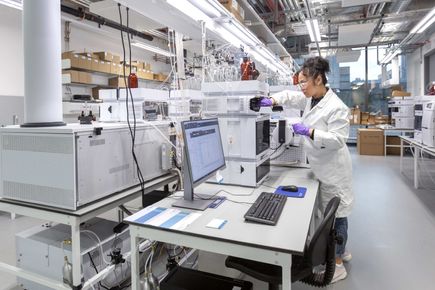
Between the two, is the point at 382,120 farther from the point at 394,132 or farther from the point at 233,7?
the point at 233,7

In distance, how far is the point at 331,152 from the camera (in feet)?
6.85

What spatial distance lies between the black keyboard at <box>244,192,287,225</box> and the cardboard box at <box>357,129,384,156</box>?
7.06 metres

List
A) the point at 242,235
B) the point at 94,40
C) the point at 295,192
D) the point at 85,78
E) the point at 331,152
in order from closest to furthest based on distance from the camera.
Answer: the point at 242,235
the point at 295,192
the point at 331,152
the point at 85,78
the point at 94,40

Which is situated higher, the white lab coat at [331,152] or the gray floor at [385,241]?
the white lab coat at [331,152]

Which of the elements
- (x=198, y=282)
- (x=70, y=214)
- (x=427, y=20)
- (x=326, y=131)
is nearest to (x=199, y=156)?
(x=198, y=282)

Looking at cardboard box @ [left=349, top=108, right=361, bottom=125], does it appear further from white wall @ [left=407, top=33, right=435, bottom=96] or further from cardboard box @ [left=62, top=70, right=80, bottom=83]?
cardboard box @ [left=62, top=70, right=80, bottom=83]

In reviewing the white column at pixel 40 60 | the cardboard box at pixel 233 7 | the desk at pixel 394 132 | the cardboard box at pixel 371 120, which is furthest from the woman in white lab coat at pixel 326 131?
the cardboard box at pixel 371 120

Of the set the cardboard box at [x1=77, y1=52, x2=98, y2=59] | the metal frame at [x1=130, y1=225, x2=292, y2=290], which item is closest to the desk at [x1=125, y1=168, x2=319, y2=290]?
the metal frame at [x1=130, y1=225, x2=292, y2=290]

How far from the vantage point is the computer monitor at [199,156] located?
1.49 m

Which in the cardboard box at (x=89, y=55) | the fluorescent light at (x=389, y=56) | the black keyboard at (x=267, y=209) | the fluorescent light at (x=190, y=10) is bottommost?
the black keyboard at (x=267, y=209)

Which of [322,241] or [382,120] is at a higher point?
[382,120]

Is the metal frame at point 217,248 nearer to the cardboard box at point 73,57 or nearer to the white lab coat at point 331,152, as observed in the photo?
the white lab coat at point 331,152

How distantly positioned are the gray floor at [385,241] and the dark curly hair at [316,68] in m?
1.48

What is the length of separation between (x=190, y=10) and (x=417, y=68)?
9.03 m
